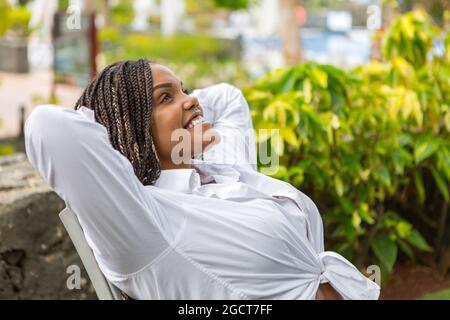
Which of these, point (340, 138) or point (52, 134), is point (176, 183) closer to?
point (52, 134)

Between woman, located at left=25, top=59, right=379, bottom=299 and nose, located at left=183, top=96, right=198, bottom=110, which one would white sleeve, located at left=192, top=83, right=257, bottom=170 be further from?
nose, located at left=183, top=96, right=198, bottom=110

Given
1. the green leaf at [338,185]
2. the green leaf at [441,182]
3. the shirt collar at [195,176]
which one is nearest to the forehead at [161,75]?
the shirt collar at [195,176]

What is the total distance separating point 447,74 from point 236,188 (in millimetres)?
2393

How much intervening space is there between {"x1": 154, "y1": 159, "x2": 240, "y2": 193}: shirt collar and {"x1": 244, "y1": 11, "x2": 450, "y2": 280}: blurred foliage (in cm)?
139

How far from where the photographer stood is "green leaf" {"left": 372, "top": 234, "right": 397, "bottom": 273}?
160 inches

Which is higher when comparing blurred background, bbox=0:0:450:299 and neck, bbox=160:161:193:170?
neck, bbox=160:161:193:170

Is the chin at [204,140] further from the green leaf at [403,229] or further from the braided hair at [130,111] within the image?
the green leaf at [403,229]

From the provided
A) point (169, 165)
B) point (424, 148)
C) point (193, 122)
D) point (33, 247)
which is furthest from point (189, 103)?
point (424, 148)

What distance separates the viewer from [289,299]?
6.15ft

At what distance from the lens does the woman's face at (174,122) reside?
1.90 meters

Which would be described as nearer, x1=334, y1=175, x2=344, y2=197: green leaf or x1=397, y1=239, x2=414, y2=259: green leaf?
x1=334, y1=175, x2=344, y2=197: green leaf

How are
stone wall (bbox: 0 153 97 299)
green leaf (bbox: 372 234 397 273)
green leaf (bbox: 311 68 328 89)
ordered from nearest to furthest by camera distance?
stone wall (bbox: 0 153 97 299)
green leaf (bbox: 311 68 328 89)
green leaf (bbox: 372 234 397 273)

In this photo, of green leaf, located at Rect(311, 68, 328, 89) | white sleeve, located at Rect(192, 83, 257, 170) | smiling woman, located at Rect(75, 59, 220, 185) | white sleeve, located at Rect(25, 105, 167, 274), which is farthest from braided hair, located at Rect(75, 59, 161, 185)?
green leaf, located at Rect(311, 68, 328, 89)

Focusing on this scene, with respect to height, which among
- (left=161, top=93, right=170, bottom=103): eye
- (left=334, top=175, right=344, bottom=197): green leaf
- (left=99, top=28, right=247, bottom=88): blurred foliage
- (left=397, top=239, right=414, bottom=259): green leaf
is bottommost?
(left=99, top=28, right=247, bottom=88): blurred foliage
